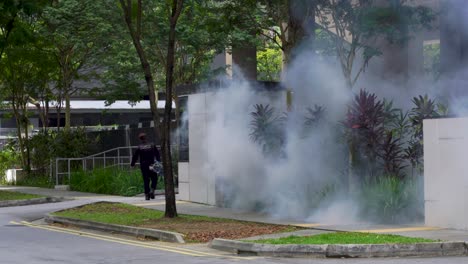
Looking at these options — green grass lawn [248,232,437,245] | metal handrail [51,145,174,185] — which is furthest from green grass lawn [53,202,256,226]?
metal handrail [51,145,174,185]

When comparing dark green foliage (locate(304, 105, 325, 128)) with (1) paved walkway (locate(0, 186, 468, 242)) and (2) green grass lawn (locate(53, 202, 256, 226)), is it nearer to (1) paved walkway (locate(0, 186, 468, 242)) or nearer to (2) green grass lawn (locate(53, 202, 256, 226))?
(1) paved walkway (locate(0, 186, 468, 242))

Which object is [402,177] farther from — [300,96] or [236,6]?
[236,6]

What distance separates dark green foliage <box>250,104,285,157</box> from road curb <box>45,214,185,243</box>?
4251mm

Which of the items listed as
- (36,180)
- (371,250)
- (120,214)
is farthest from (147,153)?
(36,180)

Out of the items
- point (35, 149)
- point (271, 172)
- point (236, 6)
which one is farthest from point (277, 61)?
point (271, 172)

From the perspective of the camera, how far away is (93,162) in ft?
112

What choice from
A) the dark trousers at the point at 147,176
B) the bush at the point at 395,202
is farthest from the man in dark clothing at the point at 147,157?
the bush at the point at 395,202

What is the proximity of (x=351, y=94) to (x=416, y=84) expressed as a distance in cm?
Answer: 207

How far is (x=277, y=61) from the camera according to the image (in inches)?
1793

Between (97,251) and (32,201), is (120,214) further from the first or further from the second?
(32,201)

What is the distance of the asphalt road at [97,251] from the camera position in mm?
Answer: 12961

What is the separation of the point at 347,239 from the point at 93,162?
21199 mm

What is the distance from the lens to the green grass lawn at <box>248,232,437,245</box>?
13.7 metres

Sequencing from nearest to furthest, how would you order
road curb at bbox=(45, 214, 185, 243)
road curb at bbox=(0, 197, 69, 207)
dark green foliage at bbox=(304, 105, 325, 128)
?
road curb at bbox=(45, 214, 185, 243) < dark green foliage at bbox=(304, 105, 325, 128) < road curb at bbox=(0, 197, 69, 207)
